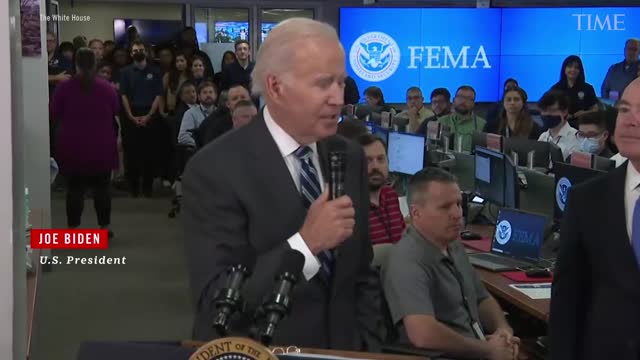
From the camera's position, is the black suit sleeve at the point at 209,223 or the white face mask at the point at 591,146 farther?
the white face mask at the point at 591,146

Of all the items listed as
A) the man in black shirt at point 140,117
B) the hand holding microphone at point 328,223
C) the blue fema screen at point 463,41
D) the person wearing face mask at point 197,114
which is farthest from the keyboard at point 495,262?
the blue fema screen at point 463,41

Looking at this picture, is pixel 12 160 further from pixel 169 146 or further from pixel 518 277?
pixel 169 146

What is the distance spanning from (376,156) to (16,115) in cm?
273

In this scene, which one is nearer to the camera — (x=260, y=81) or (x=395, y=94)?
(x=260, y=81)

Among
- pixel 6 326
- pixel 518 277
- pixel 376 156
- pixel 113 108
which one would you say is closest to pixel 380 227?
pixel 376 156

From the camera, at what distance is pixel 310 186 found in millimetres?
1838

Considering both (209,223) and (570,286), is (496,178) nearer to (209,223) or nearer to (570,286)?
(570,286)

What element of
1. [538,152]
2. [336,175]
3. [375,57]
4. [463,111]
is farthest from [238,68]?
[336,175]

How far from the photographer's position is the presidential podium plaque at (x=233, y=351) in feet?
3.69

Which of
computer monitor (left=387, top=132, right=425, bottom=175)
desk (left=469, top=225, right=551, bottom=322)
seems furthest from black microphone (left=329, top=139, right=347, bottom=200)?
computer monitor (left=387, top=132, right=425, bottom=175)

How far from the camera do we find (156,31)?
12.0 meters

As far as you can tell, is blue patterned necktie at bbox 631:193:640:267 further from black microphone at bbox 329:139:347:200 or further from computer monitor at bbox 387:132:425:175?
computer monitor at bbox 387:132:425:175

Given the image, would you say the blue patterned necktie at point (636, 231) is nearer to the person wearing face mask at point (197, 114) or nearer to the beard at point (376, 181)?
the beard at point (376, 181)

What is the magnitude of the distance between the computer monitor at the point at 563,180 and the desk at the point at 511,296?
59 centimetres
